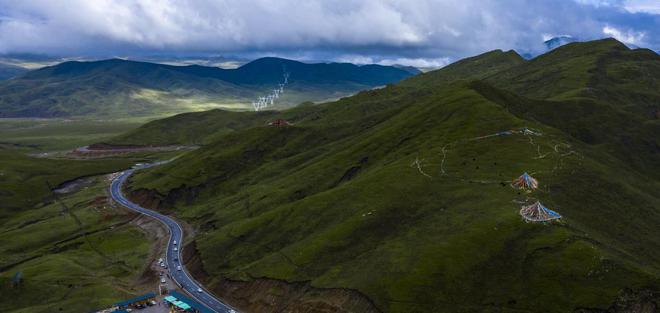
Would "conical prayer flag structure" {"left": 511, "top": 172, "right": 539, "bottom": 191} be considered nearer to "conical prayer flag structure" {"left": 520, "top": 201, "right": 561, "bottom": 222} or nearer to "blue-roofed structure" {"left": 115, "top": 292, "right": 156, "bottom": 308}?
"conical prayer flag structure" {"left": 520, "top": 201, "right": 561, "bottom": 222}

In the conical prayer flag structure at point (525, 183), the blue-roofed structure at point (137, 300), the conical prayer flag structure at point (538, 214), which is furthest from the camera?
the conical prayer flag structure at point (525, 183)

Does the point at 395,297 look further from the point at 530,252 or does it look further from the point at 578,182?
the point at 578,182

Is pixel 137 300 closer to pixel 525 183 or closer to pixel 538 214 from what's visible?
pixel 538 214

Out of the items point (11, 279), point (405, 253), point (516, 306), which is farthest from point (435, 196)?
point (11, 279)

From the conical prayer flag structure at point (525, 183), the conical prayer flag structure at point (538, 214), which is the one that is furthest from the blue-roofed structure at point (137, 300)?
the conical prayer flag structure at point (525, 183)

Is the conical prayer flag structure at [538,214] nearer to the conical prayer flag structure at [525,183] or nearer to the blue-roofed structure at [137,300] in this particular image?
the conical prayer flag structure at [525,183]

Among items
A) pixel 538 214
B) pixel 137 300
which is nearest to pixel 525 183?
pixel 538 214
